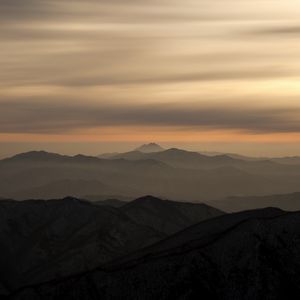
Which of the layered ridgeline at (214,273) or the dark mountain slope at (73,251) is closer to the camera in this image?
the layered ridgeline at (214,273)

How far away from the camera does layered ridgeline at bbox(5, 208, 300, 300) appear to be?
91375mm

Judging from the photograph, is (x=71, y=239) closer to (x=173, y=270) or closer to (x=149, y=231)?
(x=149, y=231)

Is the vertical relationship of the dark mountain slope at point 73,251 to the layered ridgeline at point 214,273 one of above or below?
below

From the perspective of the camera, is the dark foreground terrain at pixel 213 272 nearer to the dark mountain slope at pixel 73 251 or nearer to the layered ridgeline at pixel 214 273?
the layered ridgeline at pixel 214 273

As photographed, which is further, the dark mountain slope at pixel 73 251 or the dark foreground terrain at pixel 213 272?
the dark mountain slope at pixel 73 251

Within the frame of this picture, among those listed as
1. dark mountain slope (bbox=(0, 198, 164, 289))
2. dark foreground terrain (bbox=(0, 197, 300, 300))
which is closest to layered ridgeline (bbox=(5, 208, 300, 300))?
dark foreground terrain (bbox=(0, 197, 300, 300))

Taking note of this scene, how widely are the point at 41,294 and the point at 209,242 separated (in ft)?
91.6

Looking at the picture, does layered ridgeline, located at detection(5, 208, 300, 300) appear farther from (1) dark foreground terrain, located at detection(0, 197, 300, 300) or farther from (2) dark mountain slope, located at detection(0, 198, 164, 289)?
(2) dark mountain slope, located at detection(0, 198, 164, 289)

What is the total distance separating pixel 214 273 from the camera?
306 feet

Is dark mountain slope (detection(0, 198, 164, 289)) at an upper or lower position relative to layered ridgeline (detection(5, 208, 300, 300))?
lower

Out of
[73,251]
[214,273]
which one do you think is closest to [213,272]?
[214,273]

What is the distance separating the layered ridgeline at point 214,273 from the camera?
91.4 meters

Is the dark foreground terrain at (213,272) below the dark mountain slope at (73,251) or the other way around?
the other way around

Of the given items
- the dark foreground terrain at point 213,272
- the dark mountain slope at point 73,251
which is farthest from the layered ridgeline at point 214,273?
the dark mountain slope at point 73,251
